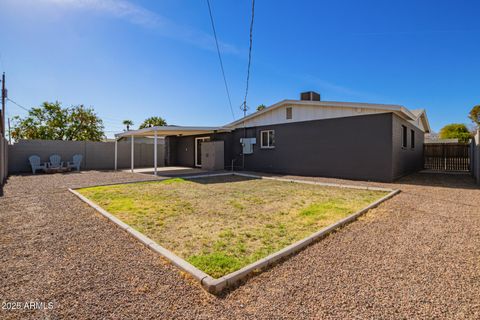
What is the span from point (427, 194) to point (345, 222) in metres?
4.39

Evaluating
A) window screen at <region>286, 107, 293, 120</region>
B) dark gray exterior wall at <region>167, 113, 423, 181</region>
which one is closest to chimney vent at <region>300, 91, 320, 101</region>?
window screen at <region>286, 107, 293, 120</region>

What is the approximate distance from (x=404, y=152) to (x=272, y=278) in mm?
11782

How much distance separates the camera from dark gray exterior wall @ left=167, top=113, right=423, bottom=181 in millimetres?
9266

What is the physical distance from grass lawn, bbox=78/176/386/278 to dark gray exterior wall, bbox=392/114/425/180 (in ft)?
11.7

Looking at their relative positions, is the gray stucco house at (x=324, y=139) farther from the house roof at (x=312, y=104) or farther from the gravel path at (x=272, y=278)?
the gravel path at (x=272, y=278)

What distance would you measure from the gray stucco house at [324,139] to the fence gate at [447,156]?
1215mm

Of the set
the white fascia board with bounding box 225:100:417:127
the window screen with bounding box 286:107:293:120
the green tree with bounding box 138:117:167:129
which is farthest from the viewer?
the green tree with bounding box 138:117:167:129

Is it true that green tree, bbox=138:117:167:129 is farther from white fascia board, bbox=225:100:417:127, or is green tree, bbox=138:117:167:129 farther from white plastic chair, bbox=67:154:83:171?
white fascia board, bbox=225:100:417:127

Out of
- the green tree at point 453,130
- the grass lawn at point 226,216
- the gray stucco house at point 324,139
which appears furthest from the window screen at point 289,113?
the green tree at point 453,130

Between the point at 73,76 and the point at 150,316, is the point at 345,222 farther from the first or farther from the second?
the point at 73,76

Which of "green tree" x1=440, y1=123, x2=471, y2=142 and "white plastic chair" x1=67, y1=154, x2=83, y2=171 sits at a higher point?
"green tree" x1=440, y1=123, x2=471, y2=142

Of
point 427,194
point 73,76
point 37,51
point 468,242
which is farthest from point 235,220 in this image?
point 73,76

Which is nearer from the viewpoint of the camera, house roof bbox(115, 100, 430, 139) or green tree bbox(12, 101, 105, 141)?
house roof bbox(115, 100, 430, 139)

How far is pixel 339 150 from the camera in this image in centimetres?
1040
